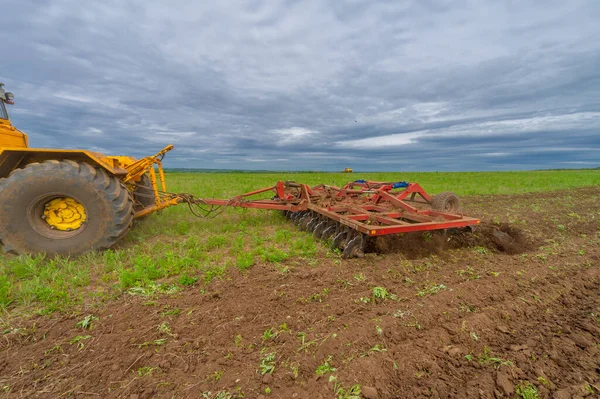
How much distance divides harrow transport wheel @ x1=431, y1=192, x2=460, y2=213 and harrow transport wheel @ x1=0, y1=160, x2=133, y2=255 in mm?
6380

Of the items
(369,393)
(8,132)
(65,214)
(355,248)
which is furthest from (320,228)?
(8,132)

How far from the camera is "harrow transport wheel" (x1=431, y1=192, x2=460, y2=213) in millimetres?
6746

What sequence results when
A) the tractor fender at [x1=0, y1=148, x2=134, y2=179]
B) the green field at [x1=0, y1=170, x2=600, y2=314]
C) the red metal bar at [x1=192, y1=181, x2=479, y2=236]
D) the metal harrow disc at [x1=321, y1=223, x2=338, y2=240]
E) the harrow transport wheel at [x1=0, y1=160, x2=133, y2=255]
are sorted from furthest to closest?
the metal harrow disc at [x1=321, y1=223, x2=338, y2=240] < the red metal bar at [x1=192, y1=181, x2=479, y2=236] < the tractor fender at [x1=0, y1=148, x2=134, y2=179] < the harrow transport wheel at [x1=0, y1=160, x2=133, y2=255] < the green field at [x1=0, y1=170, x2=600, y2=314]

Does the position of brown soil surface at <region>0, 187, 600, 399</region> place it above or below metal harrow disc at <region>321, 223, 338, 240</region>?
below

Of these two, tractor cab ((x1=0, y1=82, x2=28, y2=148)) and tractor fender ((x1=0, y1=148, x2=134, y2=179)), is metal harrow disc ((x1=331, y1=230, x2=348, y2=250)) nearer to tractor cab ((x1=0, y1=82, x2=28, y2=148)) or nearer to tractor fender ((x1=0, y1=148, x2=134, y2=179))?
tractor fender ((x1=0, y1=148, x2=134, y2=179))

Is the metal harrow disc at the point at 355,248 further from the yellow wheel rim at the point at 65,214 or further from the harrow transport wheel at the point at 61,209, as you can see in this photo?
the yellow wheel rim at the point at 65,214

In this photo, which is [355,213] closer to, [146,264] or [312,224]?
[312,224]

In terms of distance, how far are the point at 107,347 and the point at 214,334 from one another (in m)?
0.91

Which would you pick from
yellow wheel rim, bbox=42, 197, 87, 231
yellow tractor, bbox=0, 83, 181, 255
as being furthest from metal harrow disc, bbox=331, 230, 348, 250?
yellow wheel rim, bbox=42, 197, 87, 231

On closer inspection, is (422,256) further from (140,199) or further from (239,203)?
(140,199)

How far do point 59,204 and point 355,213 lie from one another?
495 centimetres

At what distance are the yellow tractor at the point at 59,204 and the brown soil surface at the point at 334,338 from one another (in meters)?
1.69

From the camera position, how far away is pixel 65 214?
4547mm

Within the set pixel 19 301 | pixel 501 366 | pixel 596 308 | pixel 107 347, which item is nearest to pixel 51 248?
pixel 19 301
